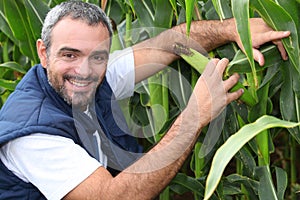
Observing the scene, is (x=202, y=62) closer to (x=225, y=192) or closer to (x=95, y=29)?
(x=95, y=29)

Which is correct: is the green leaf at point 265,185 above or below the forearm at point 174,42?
below

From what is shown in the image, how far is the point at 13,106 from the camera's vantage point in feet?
4.56

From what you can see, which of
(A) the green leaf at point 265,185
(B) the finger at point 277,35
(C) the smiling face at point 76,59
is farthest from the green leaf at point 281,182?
(C) the smiling face at point 76,59

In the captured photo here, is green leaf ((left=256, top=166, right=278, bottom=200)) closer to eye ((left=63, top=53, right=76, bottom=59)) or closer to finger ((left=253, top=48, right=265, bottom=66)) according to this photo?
finger ((left=253, top=48, right=265, bottom=66))

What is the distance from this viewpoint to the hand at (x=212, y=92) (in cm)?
126

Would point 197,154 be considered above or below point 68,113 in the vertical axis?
below

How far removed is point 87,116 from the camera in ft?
4.84

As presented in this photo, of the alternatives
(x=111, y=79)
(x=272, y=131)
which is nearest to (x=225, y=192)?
(x=272, y=131)

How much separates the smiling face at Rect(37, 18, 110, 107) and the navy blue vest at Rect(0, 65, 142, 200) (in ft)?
0.08

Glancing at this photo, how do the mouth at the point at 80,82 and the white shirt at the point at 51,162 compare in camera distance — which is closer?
the white shirt at the point at 51,162

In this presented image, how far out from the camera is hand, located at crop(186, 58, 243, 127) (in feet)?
4.15

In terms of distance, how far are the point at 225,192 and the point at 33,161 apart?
498 mm

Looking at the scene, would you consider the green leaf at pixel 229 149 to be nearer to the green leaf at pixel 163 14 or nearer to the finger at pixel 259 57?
the finger at pixel 259 57

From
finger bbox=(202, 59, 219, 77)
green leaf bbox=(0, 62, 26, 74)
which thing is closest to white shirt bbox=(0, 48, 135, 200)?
finger bbox=(202, 59, 219, 77)
